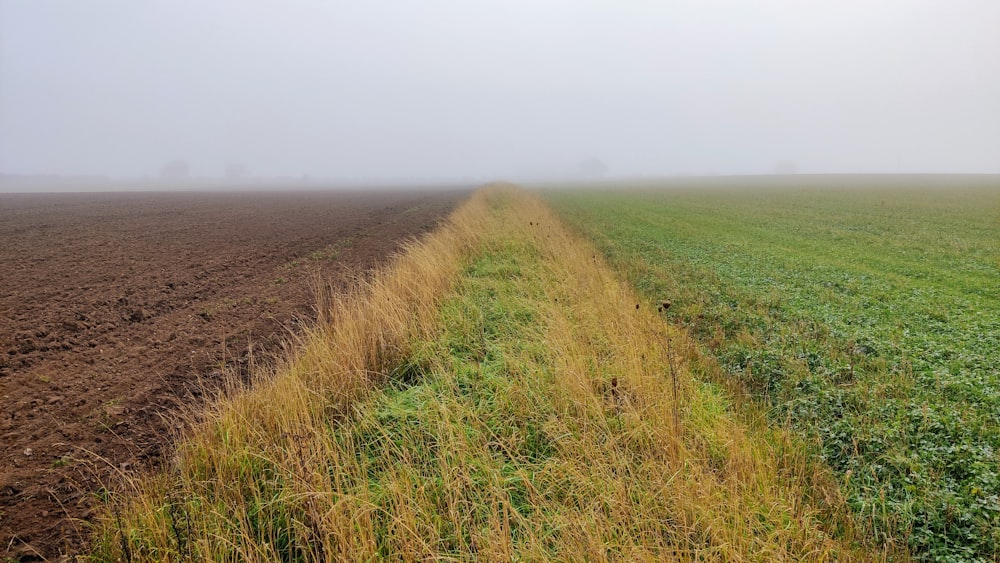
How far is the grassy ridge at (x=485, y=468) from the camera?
2684 mm

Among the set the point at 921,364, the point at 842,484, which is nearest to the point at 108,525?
the point at 842,484

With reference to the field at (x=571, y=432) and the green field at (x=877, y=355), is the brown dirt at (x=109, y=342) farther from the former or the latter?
the green field at (x=877, y=355)

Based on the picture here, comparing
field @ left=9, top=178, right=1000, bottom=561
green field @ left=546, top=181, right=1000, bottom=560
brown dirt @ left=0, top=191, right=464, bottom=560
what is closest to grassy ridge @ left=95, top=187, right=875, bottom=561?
field @ left=9, top=178, right=1000, bottom=561

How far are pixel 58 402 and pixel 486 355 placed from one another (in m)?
5.24

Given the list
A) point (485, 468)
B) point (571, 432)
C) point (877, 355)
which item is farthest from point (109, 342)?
point (877, 355)

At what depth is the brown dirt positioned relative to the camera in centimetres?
361

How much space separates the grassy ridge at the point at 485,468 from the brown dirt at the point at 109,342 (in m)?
0.73

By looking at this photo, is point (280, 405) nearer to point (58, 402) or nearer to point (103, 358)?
point (58, 402)

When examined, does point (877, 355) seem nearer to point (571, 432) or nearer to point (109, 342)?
point (571, 432)

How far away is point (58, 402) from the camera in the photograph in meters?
4.98

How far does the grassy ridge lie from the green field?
522 millimetres

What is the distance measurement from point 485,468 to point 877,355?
570 cm

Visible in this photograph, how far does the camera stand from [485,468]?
3252 mm

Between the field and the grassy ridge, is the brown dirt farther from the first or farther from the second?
the grassy ridge
